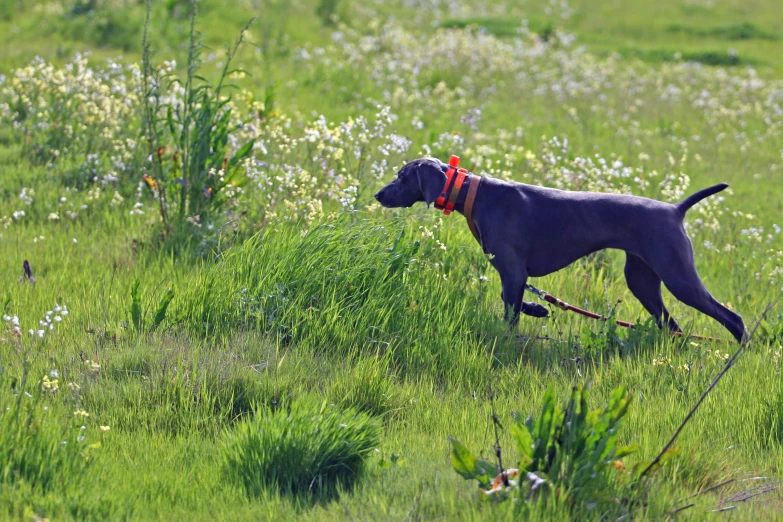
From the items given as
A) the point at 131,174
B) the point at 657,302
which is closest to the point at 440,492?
the point at 657,302

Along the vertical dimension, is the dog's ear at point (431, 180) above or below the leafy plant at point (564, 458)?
above

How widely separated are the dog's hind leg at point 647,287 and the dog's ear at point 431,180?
4.53 feet

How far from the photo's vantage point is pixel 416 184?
221 inches

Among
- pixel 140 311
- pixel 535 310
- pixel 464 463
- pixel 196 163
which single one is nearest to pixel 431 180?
pixel 535 310

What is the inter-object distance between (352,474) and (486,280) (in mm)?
2306

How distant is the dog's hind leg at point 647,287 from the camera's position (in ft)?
19.0

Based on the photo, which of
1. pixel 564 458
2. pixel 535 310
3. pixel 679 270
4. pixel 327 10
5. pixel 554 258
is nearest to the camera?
pixel 564 458

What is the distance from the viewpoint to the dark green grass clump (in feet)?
12.0

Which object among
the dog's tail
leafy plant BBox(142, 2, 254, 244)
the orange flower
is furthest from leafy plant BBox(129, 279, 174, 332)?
the dog's tail

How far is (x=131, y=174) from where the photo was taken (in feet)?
26.7

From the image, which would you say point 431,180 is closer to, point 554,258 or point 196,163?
point 554,258

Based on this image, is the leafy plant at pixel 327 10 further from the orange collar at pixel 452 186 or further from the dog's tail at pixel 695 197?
the dog's tail at pixel 695 197

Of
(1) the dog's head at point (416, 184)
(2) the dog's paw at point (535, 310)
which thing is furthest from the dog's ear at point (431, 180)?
(2) the dog's paw at point (535, 310)

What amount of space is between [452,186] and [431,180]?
15 centimetres
